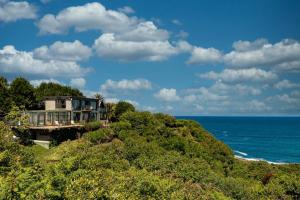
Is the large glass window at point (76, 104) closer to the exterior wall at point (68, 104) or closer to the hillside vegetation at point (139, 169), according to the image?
the exterior wall at point (68, 104)

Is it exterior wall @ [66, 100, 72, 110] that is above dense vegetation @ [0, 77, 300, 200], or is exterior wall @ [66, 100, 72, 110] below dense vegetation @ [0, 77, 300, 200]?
above

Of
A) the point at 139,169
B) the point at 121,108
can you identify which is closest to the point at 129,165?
the point at 139,169

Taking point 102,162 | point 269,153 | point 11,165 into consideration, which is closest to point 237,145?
point 269,153

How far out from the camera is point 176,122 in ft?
218

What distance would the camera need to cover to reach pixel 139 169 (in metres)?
39.3

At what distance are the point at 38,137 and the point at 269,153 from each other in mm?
79911

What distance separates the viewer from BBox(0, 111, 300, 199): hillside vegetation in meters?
19.5

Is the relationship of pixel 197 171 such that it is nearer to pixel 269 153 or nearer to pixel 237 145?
pixel 269 153

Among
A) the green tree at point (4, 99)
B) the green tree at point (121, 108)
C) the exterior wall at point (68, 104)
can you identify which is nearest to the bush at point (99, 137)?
the exterior wall at point (68, 104)

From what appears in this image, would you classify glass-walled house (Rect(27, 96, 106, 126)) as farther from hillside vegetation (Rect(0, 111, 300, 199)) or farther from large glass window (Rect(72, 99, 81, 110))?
hillside vegetation (Rect(0, 111, 300, 199))

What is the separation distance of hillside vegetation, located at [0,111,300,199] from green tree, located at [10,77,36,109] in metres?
18.6

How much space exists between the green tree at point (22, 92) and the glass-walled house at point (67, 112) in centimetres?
325

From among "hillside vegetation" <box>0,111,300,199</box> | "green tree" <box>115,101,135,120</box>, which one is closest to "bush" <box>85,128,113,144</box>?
"hillside vegetation" <box>0,111,300,199</box>

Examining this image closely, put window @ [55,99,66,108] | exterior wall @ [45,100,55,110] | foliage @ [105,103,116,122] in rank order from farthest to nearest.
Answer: foliage @ [105,103,116,122] → exterior wall @ [45,100,55,110] → window @ [55,99,66,108]
